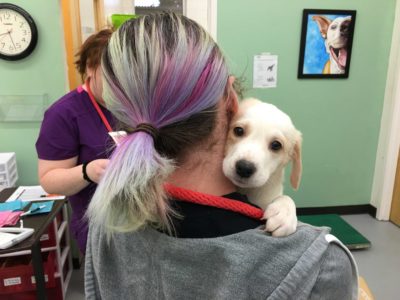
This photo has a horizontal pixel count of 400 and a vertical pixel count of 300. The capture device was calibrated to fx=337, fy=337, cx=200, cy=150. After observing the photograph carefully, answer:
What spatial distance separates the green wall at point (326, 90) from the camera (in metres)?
2.79

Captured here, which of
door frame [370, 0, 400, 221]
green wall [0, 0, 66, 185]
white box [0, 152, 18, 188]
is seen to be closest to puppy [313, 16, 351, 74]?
door frame [370, 0, 400, 221]

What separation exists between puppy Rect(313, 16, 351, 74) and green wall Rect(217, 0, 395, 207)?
0.10 metres

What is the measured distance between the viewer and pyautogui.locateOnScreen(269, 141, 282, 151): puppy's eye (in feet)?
3.13

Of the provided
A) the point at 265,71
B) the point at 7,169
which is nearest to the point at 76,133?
the point at 7,169

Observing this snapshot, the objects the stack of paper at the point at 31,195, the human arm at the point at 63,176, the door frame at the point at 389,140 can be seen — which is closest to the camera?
the human arm at the point at 63,176

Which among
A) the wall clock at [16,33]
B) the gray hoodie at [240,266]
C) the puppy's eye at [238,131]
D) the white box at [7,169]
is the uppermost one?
the wall clock at [16,33]

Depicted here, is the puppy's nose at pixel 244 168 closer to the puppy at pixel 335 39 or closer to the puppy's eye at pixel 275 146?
the puppy's eye at pixel 275 146

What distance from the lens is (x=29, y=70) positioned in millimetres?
2309

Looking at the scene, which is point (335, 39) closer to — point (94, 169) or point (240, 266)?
point (94, 169)

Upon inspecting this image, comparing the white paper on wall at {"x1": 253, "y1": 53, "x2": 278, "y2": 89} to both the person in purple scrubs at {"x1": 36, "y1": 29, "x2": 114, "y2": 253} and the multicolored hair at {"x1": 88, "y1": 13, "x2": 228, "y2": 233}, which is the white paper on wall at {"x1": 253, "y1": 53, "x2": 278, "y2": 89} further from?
the multicolored hair at {"x1": 88, "y1": 13, "x2": 228, "y2": 233}

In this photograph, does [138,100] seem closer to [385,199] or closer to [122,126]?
[122,126]

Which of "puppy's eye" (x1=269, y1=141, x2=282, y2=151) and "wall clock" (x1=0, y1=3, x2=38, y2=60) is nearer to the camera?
"puppy's eye" (x1=269, y1=141, x2=282, y2=151)

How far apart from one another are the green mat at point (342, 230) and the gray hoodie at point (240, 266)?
7.46 feet


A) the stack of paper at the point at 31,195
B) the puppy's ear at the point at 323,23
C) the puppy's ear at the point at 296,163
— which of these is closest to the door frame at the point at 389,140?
the puppy's ear at the point at 323,23
